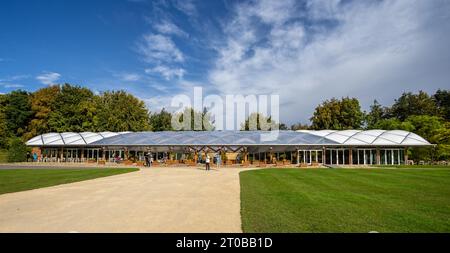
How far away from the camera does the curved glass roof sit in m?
34.7

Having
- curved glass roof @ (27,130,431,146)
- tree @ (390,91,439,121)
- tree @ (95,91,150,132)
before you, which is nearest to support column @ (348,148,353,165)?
curved glass roof @ (27,130,431,146)

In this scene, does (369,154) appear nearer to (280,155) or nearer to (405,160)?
(405,160)

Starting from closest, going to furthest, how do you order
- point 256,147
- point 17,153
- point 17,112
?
point 256,147 < point 17,153 < point 17,112

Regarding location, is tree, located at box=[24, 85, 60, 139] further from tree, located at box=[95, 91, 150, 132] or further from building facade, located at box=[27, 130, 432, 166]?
building facade, located at box=[27, 130, 432, 166]

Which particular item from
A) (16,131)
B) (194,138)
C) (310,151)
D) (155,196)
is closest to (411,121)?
(310,151)

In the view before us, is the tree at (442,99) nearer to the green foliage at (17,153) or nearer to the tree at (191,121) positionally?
the tree at (191,121)

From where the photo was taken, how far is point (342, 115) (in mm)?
51250

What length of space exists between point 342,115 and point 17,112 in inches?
2266

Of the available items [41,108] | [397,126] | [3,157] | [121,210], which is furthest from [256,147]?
[41,108]

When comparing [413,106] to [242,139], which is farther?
[413,106]

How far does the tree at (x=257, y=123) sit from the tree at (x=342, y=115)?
39.9 feet

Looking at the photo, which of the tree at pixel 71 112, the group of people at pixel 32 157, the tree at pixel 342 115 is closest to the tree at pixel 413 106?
the tree at pixel 342 115

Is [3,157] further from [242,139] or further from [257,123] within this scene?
[257,123]

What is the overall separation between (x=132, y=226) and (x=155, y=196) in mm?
4559
